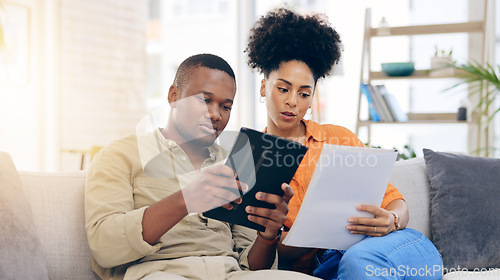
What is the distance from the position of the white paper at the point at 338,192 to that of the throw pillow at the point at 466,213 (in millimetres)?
566

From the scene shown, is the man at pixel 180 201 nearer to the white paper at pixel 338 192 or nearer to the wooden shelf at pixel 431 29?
the white paper at pixel 338 192

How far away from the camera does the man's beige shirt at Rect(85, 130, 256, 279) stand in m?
1.13

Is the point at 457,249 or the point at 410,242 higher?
the point at 410,242

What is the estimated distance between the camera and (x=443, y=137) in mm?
3664

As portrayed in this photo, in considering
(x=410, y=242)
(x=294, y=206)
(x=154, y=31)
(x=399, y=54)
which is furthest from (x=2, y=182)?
(x=154, y=31)

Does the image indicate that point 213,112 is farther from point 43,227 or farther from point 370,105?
point 370,105

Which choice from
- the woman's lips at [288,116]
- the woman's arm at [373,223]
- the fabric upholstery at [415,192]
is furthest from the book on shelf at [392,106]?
the woman's arm at [373,223]

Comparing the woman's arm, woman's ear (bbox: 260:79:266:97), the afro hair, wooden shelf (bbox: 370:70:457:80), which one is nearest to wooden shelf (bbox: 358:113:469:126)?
wooden shelf (bbox: 370:70:457:80)

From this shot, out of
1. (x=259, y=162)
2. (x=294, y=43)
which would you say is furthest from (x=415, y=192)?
(x=259, y=162)

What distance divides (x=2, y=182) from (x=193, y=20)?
3.58 metres

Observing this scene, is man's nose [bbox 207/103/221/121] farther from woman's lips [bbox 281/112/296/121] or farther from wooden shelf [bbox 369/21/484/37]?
wooden shelf [bbox 369/21/484/37]

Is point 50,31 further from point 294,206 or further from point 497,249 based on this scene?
point 497,249

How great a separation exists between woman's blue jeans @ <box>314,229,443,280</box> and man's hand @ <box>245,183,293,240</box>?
0.61 feet

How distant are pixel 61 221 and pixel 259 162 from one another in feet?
2.28
